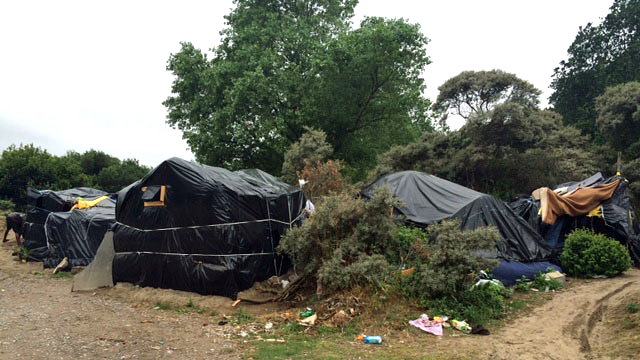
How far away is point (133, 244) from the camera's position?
32.0 feet

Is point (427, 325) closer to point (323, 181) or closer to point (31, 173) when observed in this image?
point (323, 181)

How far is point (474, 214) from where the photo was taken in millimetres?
10477

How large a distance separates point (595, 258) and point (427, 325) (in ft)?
20.9

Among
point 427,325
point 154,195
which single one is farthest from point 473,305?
point 154,195

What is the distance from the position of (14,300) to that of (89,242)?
13.7 feet

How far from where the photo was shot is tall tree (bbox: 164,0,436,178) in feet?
62.6

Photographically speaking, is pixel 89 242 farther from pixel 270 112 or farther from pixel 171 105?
pixel 171 105

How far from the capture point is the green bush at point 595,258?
1038 cm

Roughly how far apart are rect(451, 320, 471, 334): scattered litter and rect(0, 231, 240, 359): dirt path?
3.37 meters

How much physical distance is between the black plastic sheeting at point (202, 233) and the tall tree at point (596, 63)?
2635 cm

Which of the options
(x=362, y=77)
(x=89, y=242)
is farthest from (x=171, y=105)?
(x=89, y=242)

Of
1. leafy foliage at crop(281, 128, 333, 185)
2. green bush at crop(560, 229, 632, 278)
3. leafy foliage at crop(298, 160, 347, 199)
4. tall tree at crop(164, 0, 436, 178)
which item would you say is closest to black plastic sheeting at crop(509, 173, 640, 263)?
green bush at crop(560, 229, 632, 278)

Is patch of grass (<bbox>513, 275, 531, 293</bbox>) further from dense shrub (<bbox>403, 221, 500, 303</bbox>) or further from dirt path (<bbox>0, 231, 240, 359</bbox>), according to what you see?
dirt path (<bbox>0, 231, 240, 359</bbox>)

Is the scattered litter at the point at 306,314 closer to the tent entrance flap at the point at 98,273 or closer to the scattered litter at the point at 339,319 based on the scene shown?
the scattered litter at the point at 339,319
